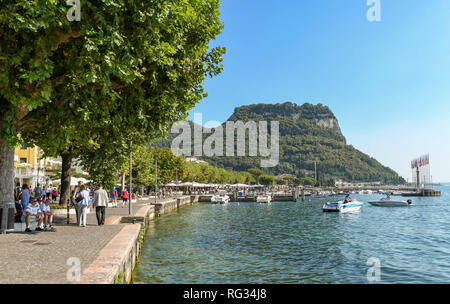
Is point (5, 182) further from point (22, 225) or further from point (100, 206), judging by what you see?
point (100, 206)

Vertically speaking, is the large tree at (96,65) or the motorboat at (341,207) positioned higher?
the large tree at (96,65)

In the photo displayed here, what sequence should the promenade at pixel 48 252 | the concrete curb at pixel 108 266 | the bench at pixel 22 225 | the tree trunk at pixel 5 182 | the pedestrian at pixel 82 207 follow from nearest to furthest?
the concrete curb at pixel 108 266 < the promenade at pixel 48 252 < the tree trunk at pixel 5 182 < the bench at pixel 22 225 < the pedestrian at pixel 82 207

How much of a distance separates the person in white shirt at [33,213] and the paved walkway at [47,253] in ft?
2.70

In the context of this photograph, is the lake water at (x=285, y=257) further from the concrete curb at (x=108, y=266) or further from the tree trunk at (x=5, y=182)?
the tree trunk at (x=5, y=182)

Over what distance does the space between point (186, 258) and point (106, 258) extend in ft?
24.9

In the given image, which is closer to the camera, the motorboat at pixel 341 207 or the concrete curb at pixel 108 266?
the concrete curb at pixel 108 266

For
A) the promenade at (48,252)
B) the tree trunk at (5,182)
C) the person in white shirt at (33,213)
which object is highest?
the tree trunk at (5,182)

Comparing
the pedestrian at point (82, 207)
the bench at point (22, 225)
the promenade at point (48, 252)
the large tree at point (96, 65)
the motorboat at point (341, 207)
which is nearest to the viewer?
the promenade at point (48, 252)

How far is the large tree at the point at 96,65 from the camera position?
920 cm

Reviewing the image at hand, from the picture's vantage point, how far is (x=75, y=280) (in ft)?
21.8

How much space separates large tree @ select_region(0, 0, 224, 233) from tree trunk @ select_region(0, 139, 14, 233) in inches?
1.5

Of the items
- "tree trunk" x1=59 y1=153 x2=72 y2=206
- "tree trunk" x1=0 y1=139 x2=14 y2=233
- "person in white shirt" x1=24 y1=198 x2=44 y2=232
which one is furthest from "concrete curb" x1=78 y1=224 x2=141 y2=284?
"tree trunk" x1=59 y1=153 x2=72 y2=206

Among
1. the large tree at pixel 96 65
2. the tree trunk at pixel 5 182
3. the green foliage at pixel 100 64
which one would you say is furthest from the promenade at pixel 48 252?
the green foliage at pixel 100 64
